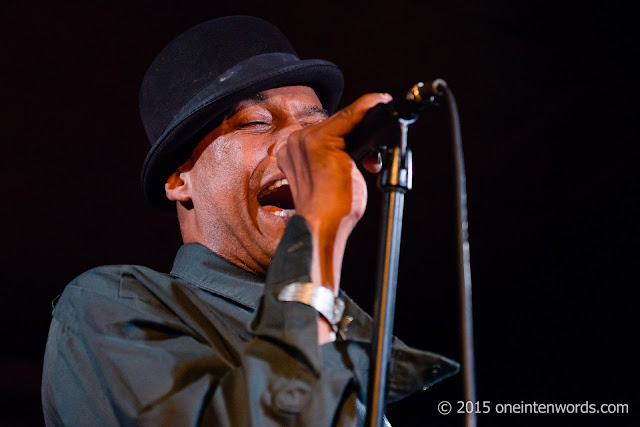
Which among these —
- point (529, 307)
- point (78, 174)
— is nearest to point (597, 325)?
point (529, 307)

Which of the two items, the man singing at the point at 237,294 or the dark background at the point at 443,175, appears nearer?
the man singing at the point at 237,294

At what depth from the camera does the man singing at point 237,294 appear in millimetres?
1009

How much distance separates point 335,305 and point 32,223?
3.12m

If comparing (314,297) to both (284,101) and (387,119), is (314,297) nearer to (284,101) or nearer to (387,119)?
(387,119)

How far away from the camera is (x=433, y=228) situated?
4.05 meters

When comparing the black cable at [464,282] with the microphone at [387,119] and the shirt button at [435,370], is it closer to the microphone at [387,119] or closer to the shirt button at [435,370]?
the microphone at [387,119]

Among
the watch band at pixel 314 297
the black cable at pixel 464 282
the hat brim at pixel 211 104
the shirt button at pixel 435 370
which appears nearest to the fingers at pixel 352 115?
the black cable at pixel 464 282

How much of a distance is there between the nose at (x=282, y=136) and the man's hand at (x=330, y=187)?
1.46 feet

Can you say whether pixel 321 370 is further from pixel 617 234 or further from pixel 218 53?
pixel 617 234

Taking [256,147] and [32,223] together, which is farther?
[32,223]

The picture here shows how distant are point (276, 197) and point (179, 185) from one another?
12.6 inches

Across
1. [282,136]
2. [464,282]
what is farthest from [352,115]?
[282,136]

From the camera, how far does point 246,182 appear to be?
1643mm

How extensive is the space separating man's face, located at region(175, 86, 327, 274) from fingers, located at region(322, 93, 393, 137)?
47 cm
